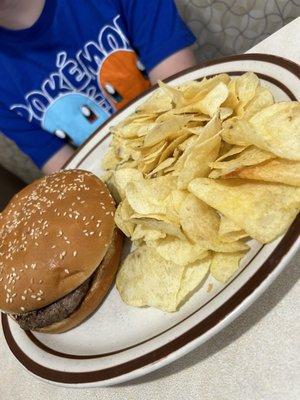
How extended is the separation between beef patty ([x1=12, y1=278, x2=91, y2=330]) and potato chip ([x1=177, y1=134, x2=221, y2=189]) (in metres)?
0.30

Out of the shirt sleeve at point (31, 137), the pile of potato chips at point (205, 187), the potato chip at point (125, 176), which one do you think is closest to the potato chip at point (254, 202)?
the pile of potato chips at point (205, 187)

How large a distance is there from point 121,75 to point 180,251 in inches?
33.2

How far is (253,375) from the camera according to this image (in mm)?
736

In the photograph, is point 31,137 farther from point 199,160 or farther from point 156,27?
point 199,160

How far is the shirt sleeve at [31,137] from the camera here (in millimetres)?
1648

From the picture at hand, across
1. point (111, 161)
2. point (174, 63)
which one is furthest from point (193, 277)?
point (174, 63)

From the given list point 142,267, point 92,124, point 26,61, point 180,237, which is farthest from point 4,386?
point 26,61

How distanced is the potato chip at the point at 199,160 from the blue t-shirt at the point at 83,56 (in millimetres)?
741

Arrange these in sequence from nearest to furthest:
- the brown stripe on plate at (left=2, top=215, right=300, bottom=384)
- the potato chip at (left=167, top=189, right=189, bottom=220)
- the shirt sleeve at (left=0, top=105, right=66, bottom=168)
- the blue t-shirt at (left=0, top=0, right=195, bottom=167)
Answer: the brown stripe on plate at (left=2, top=215, right=300, bottom=384) < the potato chip at (left=167, top=189, right=189, bottom=220) < the blue t-shirt at (left=0, top=0, right=195, bottom=167) < the shirt sleeve at (left=0, top=105, right=66, bottom=168)

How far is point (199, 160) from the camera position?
80cm

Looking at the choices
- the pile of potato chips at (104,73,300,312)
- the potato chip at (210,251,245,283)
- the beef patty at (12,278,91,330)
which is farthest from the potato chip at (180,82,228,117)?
the beef patty at (12,278,91,330)

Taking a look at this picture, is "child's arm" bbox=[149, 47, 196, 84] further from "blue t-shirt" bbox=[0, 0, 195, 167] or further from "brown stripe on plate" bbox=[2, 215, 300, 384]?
"brown stripe on plate" bbox=[2, 215, 300, 384]

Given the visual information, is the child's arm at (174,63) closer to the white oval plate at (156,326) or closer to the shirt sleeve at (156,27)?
the shirt sleeve at (156,27)

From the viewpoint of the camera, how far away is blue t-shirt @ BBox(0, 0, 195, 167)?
1.44m
